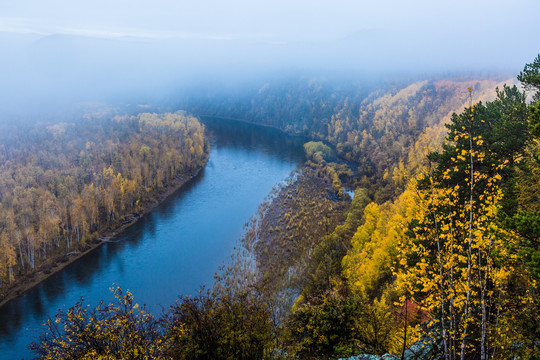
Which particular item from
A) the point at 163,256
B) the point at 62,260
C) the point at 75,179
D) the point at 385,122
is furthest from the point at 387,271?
the point at 385,122

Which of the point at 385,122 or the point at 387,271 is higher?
the point at 385,122

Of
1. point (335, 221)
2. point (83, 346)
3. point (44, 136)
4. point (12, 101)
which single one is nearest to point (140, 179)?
point (44, 136)

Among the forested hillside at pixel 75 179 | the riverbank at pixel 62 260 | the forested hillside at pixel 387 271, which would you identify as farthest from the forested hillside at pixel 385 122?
the forested hillside at pixel 75 179

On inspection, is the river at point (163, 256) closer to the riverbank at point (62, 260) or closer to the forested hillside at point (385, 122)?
the riverbank at point (62, 260)

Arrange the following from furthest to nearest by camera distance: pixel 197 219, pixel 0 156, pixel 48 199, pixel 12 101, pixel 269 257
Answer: pixel 12 101 → pixel 0 156 → pixel 197 219 → pixel 48 199 → pixel 269 257

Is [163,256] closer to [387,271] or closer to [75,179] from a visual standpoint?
[75,179]

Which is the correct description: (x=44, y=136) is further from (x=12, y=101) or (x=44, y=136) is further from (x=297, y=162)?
(x=12, y=101)

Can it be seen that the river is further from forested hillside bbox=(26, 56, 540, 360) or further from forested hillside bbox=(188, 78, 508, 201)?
forested hillside bbox=(188, 78, 508, 201)
